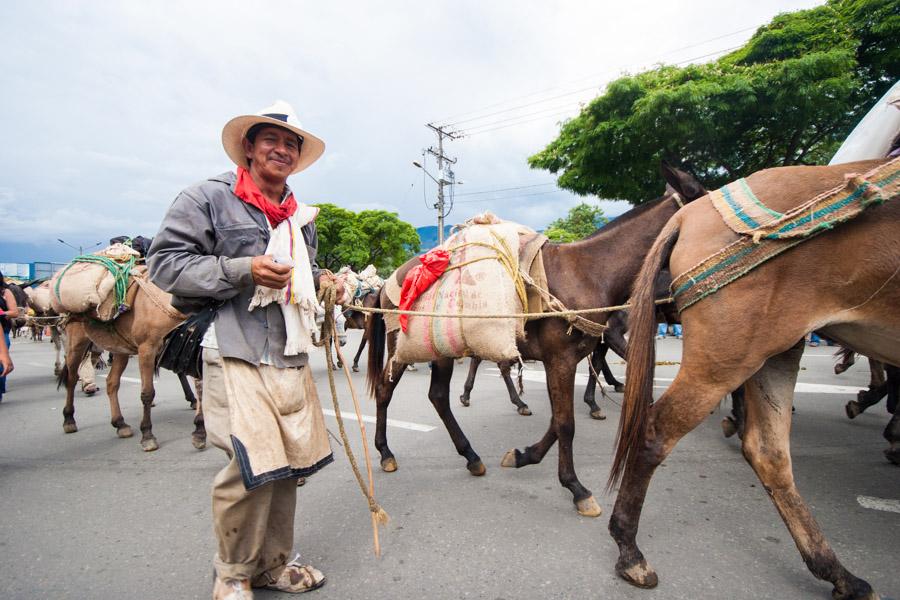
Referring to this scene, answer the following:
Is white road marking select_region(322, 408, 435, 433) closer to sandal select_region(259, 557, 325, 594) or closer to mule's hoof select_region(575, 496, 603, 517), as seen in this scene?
mule's hoof select_region(575, 496, 603, 517)

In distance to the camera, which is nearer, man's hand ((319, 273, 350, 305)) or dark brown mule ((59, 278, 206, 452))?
man's hand ((319, 273, 350, 305))

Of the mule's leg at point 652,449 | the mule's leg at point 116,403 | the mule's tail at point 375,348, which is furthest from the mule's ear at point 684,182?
the mule's leg at point 116,403

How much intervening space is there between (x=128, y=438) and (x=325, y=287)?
3.85 meters

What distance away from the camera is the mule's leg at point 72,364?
4.72 metres

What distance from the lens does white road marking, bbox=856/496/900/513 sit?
259 cm

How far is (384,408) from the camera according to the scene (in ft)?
12.2

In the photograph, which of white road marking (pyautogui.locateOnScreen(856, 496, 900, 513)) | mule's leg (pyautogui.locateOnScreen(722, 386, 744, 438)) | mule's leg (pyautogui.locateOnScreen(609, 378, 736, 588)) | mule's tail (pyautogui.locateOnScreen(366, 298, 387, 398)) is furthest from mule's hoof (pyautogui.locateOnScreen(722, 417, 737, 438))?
mule's tail (pyautogui.locateOnScreen(366, 298, 387, 398))

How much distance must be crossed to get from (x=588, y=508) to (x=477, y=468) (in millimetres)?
899

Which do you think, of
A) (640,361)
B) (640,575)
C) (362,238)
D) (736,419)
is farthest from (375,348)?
(362,238)

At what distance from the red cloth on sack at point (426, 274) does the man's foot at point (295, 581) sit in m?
1.43

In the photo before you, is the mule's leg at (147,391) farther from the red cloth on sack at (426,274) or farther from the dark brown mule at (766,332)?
the dark brown mule at (766,332)

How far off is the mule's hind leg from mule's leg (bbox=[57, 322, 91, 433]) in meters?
3.95

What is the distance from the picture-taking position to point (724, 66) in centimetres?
807

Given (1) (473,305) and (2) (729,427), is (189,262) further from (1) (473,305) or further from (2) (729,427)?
(2) (729,427)
